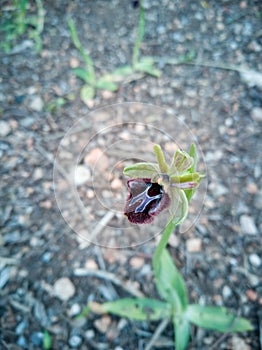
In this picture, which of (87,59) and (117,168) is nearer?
(117,168)

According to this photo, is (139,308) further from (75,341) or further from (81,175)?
(81,175)

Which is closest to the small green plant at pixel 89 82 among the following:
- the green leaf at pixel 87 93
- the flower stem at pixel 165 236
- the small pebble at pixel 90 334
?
the green leaf at pixel 87 93

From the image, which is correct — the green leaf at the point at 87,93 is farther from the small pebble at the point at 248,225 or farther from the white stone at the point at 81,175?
the small pebble at the point at 248,225

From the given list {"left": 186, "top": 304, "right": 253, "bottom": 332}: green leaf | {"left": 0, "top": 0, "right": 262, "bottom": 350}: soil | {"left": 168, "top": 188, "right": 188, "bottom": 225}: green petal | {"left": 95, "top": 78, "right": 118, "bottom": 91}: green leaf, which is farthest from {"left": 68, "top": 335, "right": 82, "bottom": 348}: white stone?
{"left": 95, "top": 78, "right": 118, "bottom": 91}: green leaf

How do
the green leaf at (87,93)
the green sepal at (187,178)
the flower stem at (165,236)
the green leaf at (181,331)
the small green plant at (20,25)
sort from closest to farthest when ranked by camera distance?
the green sepal at (187,178)
the flower stem at (165,236)
the green leaf at (181,331)
the green leaf at (87,93)
the small green plant at (20,25)

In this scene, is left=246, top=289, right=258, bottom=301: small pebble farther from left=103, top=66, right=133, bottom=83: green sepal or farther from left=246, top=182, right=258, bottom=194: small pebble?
left=103, top=66, right=133, bottom=83: green sepal

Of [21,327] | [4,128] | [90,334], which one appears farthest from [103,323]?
[4,128]
